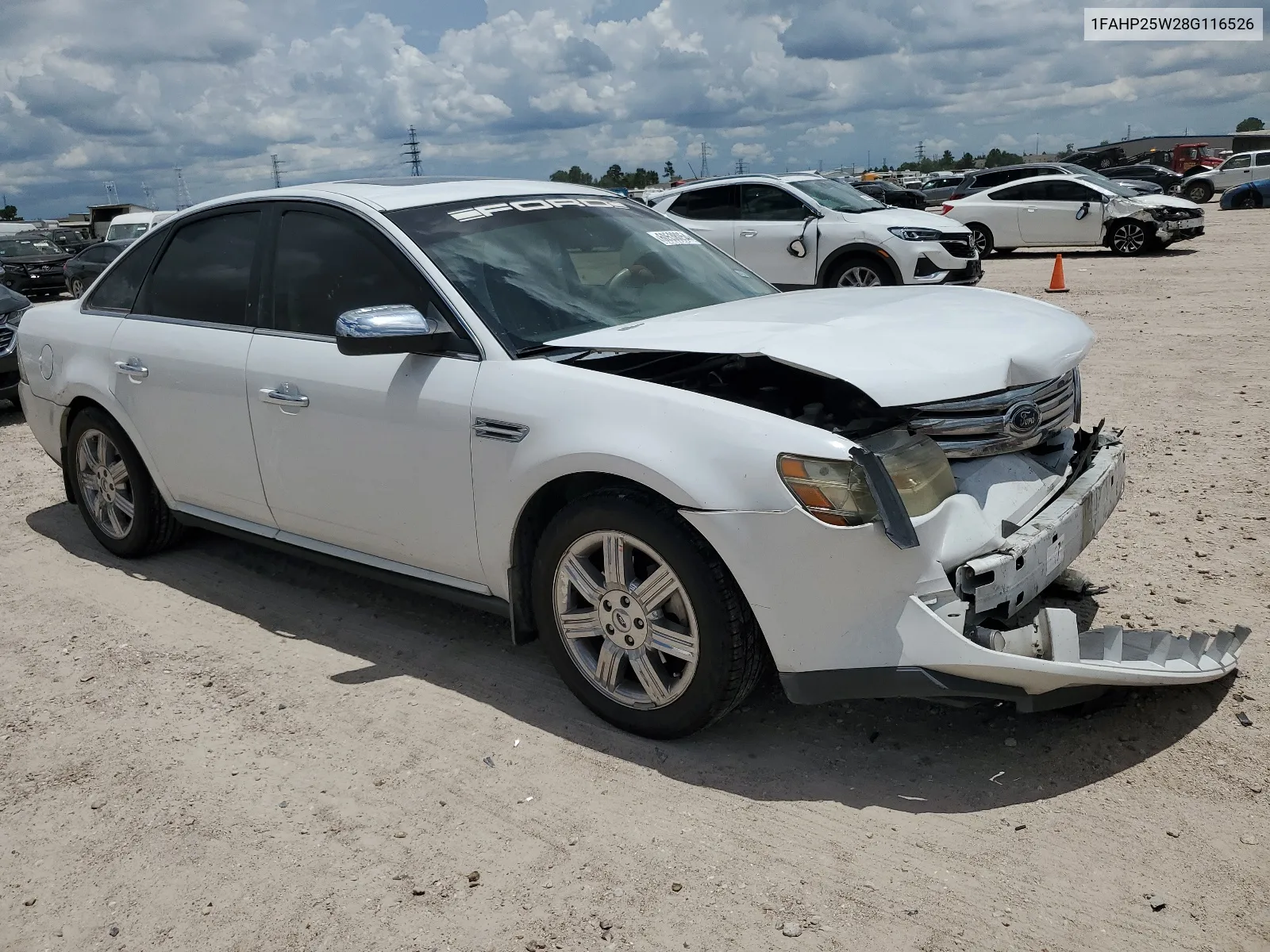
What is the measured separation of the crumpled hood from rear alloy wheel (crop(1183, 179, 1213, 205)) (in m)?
36.0

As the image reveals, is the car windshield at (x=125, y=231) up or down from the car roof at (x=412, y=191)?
up

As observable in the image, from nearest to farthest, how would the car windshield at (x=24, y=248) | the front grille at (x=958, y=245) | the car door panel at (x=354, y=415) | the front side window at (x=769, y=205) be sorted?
the car door panel at (x=354, y=415), the front grille at (x=958, y=245), the front side window at (x=769, y=205), the car windshield at (x=24, y=248)

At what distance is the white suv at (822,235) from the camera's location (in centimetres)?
1259

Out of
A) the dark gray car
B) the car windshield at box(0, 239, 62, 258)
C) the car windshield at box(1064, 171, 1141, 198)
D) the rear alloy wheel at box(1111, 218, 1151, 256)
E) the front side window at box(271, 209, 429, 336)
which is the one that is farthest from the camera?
the car windshield at box(0, 239, 62, 258)

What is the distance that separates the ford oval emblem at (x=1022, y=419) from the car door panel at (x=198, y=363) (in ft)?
9.68

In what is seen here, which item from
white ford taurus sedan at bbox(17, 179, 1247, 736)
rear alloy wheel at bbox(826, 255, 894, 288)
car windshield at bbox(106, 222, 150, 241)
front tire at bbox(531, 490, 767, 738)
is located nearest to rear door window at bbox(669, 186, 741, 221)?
rear alloy wheel at bbox(826, 255, 894, 288)

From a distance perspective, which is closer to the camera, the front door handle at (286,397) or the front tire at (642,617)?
the front tire at (642,617)

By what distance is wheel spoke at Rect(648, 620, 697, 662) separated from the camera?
10.6 feet

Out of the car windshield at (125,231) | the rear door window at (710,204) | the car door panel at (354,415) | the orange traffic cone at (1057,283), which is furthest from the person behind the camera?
the car windshield at (125,231)

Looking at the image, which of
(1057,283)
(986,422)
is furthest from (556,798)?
(1057,283)

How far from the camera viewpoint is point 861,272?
1282cm

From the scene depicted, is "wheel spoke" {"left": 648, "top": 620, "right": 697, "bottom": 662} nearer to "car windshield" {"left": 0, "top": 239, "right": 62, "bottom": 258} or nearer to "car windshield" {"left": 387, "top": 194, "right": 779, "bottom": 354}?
"car windshield" {"left": 387, "top": 194, "right": 779, "bottom": 354}

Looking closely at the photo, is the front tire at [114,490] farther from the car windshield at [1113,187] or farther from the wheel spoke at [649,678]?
the car windshield at [1113,187]

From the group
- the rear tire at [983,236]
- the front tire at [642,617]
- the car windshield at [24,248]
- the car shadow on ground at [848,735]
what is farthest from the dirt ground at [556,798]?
the car windshield at [24,248]
